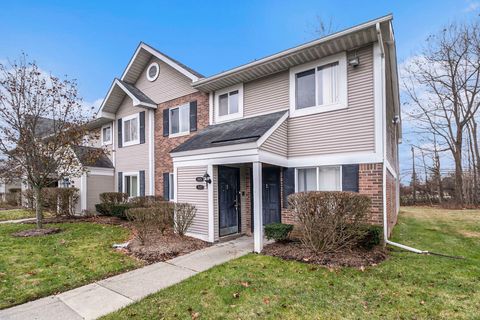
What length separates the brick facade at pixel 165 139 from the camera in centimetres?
1145

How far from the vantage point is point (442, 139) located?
23359mm

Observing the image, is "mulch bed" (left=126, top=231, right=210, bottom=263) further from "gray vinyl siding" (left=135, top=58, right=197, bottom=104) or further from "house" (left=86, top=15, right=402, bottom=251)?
"gray vinyl siding" (left=135, top=58, right=197, bottom=104)

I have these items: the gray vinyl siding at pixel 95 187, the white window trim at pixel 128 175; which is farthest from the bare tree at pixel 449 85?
the gray vinyl siding at pixel 95 187

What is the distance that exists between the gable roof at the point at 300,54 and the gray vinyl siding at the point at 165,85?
5.86 feet

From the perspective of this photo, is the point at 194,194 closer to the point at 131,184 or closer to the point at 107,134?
the point at 131,184

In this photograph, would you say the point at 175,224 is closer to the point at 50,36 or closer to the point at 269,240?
the point at 269,240

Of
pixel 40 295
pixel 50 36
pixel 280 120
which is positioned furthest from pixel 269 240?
pixel 50 36

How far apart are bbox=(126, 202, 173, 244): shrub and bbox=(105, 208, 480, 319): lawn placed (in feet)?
9.63

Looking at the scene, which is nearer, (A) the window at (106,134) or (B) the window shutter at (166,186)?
(B) the window shutter at (166,186)

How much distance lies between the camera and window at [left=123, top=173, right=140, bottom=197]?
47.3 ft

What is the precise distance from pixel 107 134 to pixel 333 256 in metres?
14.8

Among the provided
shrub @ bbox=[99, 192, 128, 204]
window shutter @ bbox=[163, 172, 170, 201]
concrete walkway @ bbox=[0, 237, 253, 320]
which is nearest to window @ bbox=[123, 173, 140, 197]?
shrub @ bbox=[99, 192, 128, 204]

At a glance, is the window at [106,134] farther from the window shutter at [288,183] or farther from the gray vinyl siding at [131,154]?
the window shutter at [288,183]

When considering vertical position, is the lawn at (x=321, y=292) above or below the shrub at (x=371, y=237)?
below
